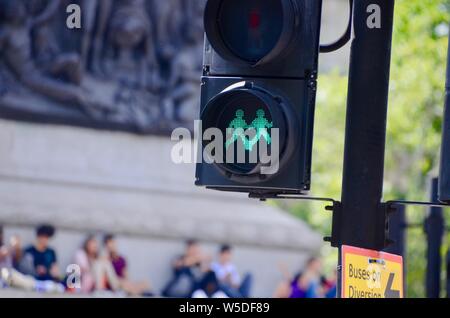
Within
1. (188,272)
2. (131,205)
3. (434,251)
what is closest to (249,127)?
(434,251)

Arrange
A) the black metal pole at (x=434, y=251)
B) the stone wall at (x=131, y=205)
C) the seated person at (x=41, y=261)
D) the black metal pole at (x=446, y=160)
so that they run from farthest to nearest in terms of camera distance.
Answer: the stone wall at (x=131, y=205) < the seated person at (x=41, y=261) < the black metal pole at (x=434, y=251) < the black metal pole at (x=446, y=160)

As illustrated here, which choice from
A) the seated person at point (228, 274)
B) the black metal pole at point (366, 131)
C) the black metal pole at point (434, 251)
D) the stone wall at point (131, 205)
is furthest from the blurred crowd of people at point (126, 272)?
the black metal pole at point (366, 131)

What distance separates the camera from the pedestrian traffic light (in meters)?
5.80

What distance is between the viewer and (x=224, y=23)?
20.0 ft

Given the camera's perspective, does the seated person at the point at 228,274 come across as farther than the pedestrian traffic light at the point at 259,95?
Yes

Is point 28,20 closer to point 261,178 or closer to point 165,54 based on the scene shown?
point 165,54

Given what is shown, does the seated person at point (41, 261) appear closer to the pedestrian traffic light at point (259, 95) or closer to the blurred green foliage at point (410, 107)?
the blurred green foliage at point (410, 107)

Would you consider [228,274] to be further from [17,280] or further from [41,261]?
[17,280]

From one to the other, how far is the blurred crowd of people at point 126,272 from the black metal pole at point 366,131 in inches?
373

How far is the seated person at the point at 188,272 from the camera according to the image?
60.4 feet

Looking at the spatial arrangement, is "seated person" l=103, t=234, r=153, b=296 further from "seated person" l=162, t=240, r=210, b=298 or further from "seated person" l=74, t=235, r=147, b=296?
"seated person" l=162, t=240, r=210, b=298
